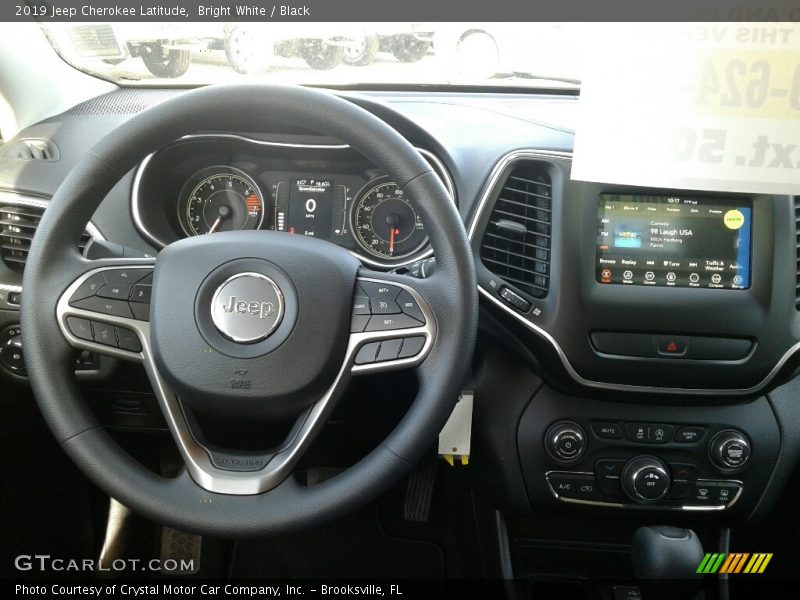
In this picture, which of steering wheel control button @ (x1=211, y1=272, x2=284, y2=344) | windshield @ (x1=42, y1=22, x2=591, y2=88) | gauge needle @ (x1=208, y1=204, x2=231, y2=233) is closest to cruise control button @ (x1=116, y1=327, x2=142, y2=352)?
steering wheel control button @ (x1=211, y1=272, x2=284, y2=344)

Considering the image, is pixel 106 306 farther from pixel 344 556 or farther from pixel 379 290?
pixel 344 556

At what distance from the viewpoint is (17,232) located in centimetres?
140

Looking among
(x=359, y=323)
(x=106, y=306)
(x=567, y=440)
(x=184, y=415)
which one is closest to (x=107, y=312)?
(x=106, y=306)

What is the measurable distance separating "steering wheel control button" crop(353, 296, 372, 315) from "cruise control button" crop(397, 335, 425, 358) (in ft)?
0.25

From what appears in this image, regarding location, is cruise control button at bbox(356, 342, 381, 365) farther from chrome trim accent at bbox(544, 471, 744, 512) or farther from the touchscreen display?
chrome trim accent at bbox(544, 471, 744, 512)

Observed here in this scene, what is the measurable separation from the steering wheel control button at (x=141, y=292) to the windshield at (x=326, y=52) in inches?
24.3

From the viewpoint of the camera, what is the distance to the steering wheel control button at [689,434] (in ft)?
4.73

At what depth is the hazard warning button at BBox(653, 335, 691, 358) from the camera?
132 centimetres

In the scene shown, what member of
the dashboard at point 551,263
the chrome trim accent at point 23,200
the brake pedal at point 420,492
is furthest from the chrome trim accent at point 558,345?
the chrome trim accent at point 23,200

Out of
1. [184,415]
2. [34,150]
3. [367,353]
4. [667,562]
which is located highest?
[34,150]

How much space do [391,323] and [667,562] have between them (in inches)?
29.1
